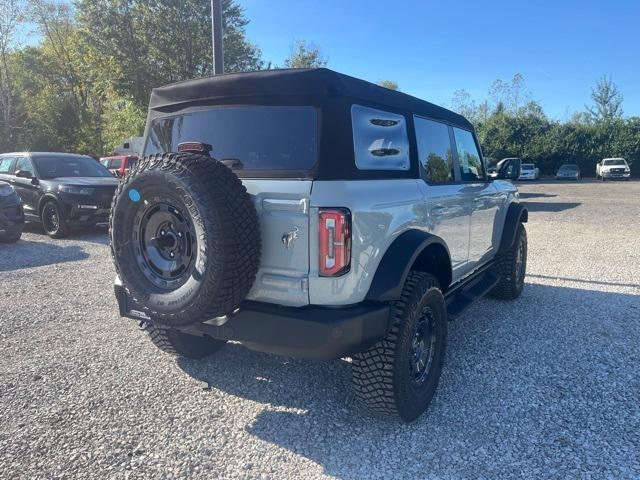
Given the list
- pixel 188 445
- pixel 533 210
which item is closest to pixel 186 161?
pixel 188 445

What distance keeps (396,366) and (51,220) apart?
9.23 m

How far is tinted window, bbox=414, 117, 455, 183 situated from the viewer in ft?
11.6

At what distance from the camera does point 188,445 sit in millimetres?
2680

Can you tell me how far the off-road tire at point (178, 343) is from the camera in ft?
11.8

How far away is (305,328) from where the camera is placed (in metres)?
2.45

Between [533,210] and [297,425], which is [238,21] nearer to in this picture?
[533,210]

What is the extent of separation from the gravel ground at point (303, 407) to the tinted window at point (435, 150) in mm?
1530

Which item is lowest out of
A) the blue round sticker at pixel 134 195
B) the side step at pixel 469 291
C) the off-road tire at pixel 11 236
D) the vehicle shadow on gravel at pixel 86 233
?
the vehicle shadow on gravel at pixel 86 233

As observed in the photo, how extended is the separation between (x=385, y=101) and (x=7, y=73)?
1433 inches

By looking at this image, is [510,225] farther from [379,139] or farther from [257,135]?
[257,135]

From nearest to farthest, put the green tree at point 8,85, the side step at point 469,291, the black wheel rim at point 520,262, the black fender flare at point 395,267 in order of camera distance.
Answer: the black fender flare at point 395,267, the side step at point 469,291, the black wheel rim at point 520,262, the green tree at point 8,85

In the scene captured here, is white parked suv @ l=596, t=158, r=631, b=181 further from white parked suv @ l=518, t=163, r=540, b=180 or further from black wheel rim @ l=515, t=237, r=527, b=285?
black wheel rim @ l=515, t=237, r=527, b=285

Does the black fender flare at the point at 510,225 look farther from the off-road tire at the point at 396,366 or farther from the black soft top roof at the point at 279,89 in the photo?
the off-road tire at the point at 396,366

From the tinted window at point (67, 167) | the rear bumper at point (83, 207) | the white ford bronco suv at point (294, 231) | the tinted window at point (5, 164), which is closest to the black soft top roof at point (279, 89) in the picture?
the white ford bronco suv at point (294, 231)
